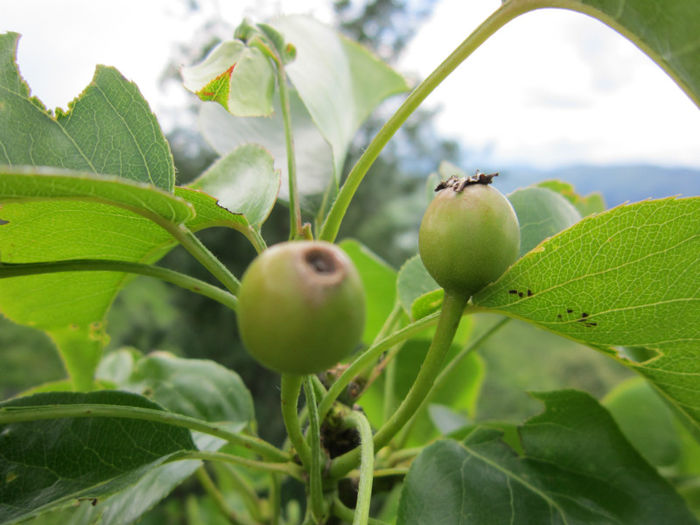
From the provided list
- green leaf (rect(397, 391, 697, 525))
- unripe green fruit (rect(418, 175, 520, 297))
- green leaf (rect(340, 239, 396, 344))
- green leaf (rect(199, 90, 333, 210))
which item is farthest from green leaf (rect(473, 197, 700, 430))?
green leaf (rect(340, 239, 396, 344))

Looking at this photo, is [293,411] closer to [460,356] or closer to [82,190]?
[82,190]

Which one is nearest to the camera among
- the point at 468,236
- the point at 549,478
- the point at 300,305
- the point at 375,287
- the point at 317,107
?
the point at 300,305

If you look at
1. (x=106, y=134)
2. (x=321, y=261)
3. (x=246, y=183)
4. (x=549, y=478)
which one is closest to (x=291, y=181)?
(x=246, y=183)

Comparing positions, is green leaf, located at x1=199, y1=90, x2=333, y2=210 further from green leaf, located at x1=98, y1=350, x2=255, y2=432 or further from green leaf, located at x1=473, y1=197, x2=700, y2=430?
green leaf, located at x1=473, y1=197, x2=700, y2=430

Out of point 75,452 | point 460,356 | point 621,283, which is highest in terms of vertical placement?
point 621,283

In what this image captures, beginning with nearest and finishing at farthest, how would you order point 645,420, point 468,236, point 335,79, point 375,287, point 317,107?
point 468,236, point 317,107, point 335,79, point 645,420, point 375,287

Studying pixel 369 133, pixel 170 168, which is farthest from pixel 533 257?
pixel 369 133

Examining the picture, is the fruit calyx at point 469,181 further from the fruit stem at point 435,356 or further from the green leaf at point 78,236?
the green leaf at point 78,236

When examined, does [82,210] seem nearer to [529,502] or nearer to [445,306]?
[445,306]
